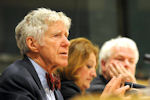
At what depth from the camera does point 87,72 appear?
10.4 ft

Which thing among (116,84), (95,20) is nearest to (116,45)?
(116,84)

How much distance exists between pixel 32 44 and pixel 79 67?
2.87 ft

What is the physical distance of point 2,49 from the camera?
510 centimetres

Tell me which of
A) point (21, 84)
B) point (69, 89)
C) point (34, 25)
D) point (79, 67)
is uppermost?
point (34, 25)

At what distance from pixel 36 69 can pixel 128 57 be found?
4.12ft

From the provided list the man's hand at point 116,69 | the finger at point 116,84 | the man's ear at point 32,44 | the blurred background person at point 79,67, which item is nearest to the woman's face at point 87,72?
the blurred background person at point 79,67

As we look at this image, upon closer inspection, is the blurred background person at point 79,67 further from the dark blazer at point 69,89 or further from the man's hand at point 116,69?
the man's hand at point 116,69

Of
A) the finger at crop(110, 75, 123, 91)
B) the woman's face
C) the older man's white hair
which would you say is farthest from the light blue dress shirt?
the older man's white hair

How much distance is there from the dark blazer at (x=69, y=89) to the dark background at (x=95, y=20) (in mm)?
2213

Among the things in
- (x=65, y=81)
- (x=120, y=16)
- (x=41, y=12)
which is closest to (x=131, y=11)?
(x=120, y=16)

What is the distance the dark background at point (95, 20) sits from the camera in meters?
5.10

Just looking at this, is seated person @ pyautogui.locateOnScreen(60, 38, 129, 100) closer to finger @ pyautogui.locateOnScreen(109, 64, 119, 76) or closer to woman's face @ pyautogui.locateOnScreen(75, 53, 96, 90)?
woman's face @ pyautogui.locateOnScreen(75, 53, 96, 90)

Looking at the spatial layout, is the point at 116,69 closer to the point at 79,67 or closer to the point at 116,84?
the point at 79,67

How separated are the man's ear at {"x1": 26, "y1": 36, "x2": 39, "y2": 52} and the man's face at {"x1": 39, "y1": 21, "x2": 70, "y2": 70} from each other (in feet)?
0.11
